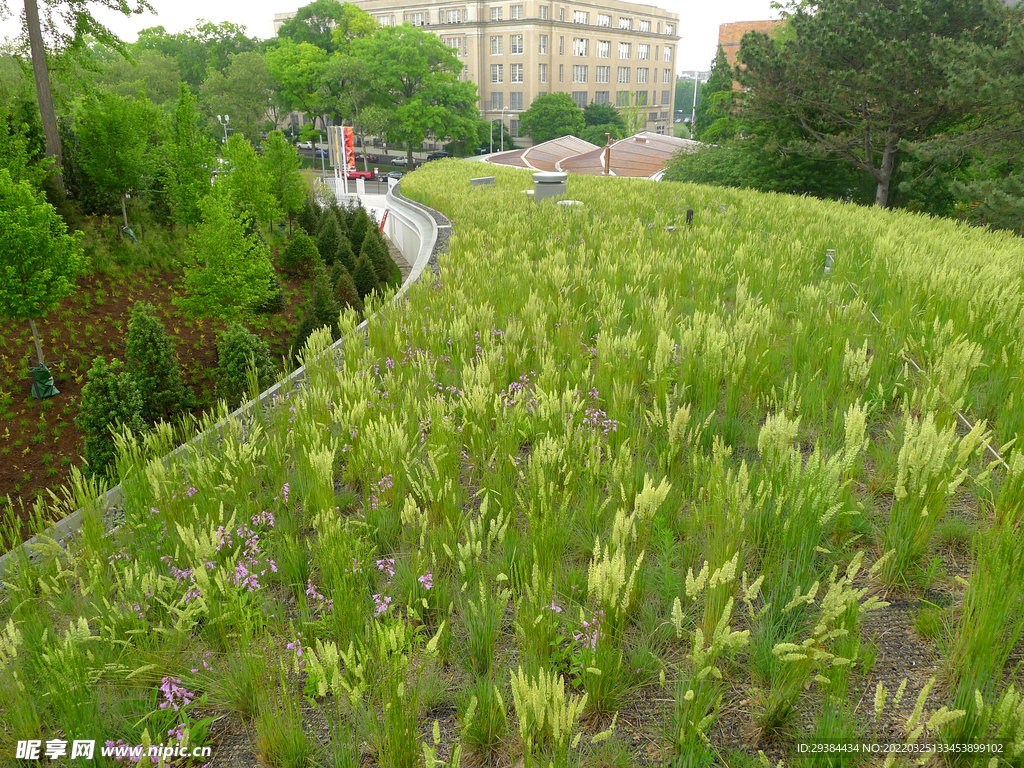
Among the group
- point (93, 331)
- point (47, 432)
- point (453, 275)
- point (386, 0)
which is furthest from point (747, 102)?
point (386, 0)

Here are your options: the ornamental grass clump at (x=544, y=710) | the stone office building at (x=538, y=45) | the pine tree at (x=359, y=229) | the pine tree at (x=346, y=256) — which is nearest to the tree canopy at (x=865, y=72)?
the pine tree at (x=359, y=229)

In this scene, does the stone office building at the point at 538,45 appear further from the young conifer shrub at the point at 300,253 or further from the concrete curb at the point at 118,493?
the concrete curb at the point at 118,493

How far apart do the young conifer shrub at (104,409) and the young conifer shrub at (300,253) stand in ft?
31.3

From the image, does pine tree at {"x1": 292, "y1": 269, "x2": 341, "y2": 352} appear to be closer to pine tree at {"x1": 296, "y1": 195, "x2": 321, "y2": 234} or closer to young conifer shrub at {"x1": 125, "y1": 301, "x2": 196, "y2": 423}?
young conifer shrub at {"x1": 125, "y1": 301, "x2": 196, "y2": 423}

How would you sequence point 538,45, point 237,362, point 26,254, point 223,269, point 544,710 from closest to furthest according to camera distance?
point 544,710
point 237,362
point 26,254
point 223,269
point 538,45

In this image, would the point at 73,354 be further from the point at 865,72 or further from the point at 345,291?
the point at 865,72

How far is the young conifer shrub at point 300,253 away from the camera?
52.8 ft

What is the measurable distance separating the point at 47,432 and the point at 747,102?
2697 cm

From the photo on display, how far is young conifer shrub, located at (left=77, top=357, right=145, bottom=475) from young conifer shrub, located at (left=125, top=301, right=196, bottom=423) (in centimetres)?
82

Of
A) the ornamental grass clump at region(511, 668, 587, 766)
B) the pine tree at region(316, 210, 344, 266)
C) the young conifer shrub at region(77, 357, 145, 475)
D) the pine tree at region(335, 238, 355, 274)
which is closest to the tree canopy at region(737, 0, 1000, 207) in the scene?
the pine tree at region(316, 210, 344, 266)

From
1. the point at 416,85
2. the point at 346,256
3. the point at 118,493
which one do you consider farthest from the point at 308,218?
the point at 416,85

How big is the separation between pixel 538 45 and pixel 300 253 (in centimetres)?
7440

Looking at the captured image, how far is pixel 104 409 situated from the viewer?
686 cm

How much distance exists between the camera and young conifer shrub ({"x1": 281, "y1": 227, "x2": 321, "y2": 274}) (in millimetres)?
16094
